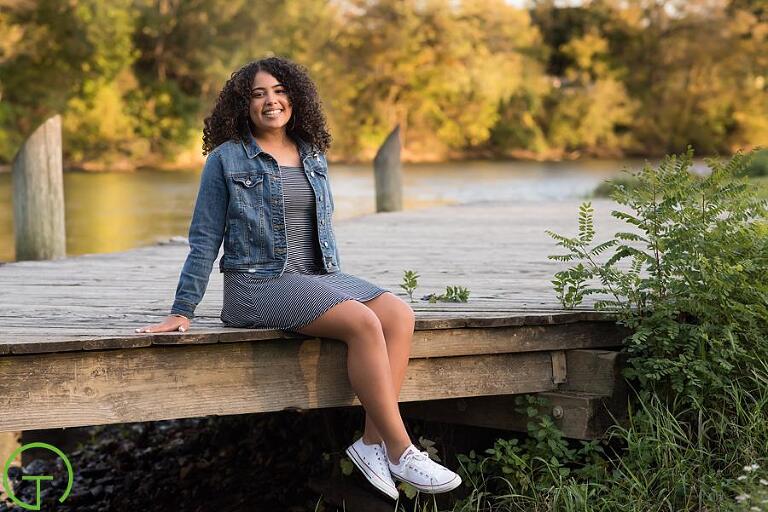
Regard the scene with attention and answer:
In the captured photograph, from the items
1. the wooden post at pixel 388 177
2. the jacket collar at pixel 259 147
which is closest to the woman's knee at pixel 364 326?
the jacket collar at pixel 259 147

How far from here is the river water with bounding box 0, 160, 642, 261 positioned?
48.0ft

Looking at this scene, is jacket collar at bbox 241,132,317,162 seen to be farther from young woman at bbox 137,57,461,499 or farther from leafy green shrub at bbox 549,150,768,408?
leafy green shrub at bbox 549,150,768,408

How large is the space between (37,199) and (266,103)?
3.77 metres

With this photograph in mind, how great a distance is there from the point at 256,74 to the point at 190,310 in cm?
93

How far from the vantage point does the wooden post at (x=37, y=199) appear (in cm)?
721

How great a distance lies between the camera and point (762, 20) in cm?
4450

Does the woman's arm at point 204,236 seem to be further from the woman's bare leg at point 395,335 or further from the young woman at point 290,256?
the woman's bare leg at point 395,335

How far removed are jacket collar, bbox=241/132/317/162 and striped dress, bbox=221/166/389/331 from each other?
0.08 m

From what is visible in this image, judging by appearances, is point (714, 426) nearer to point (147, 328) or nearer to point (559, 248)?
point (147, 328)

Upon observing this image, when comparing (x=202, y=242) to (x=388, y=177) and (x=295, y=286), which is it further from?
(x=388, y=177)

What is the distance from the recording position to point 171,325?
368 cm

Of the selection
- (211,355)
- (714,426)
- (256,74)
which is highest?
(256,74)

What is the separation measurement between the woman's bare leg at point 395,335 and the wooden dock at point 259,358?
0.65 ft

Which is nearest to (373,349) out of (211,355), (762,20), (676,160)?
(211,355)
